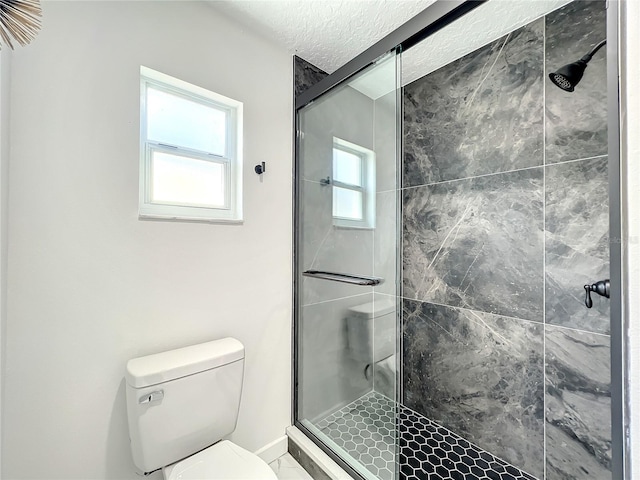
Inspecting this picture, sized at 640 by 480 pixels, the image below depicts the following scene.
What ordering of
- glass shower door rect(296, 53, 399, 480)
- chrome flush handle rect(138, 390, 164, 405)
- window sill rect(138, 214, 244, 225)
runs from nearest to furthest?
chrome flush handle rect(138, 390, 164, 405) < window sill rect(138, 214, 244, 225) < glass shower door rect(296, 53, 399, 480)

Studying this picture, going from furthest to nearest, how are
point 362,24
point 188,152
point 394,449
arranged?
point 362,24, point 188,152, point 394,449

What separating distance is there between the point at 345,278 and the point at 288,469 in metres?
1.07

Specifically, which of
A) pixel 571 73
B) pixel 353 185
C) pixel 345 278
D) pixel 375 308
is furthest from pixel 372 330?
pixel 571 73

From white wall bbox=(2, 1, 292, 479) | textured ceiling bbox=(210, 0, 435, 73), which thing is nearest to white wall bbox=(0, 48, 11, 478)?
white wall bbox=(2, 1, 292, 479)

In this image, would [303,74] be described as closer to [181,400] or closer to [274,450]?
[181,400]

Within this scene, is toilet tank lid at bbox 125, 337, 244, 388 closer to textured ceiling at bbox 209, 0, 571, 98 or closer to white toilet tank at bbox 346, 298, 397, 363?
white toilet tank at bbox 346, 298, 397, 363

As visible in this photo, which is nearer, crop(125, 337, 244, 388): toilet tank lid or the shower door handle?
crop(125, 337, 244, 388): toilet tank lid

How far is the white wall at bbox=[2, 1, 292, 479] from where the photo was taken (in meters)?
0.91

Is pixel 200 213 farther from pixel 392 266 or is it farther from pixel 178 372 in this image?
pixel 392 266

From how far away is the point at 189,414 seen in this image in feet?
3.51

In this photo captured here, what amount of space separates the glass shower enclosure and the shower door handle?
10 mm

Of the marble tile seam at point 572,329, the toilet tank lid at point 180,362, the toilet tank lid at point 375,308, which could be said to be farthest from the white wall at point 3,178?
the marble tile seam at point 572,329

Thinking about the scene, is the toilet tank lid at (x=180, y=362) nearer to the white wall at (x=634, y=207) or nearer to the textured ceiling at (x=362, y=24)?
the white wall at (x=634, y=207)

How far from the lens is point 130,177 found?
43.4 inches
